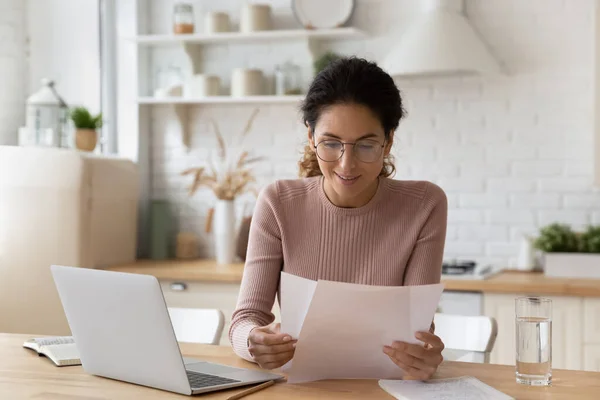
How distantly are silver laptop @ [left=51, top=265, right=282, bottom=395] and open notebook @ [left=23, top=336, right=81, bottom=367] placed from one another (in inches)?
4.2

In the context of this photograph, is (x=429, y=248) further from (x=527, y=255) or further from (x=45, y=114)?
(x=45, y=114)

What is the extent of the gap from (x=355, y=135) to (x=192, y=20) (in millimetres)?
2502

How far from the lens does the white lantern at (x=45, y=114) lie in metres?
3.92

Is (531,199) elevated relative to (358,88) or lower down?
lower down

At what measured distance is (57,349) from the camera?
1.97m

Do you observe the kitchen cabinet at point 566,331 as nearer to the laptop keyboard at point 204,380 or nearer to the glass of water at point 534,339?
the glass of water at point 534,339

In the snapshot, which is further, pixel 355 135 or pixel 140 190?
pixel 140 190

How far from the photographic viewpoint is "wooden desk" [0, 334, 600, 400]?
62.7 inches

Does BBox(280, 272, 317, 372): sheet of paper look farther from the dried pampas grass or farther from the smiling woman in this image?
the dried pampas grass

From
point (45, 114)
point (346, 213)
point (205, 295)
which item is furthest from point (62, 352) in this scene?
point (45, 114)

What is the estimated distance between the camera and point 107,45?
443 centimetres

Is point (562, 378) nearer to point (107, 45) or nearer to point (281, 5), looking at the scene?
point (281, 5)

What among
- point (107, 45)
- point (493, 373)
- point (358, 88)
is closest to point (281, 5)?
point (107, 45)

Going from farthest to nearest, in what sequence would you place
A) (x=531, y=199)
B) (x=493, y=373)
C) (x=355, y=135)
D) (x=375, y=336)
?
1. (x=531, y=199)
2. (x=355, y=135)
3. (x=493, y=373)
4. (x=375, y=336)
